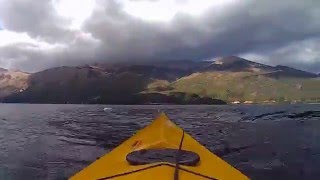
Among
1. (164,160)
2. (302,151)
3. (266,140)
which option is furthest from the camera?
(266,140)

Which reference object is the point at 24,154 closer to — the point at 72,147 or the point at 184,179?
the point at 72,147

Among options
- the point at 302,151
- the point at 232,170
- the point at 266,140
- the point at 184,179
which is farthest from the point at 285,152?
the point at 184,179

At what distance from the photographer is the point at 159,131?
37.8 feet

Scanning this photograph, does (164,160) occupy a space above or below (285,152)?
above

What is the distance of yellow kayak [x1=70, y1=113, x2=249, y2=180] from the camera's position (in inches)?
277

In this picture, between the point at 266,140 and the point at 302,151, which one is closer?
the point at 302,151

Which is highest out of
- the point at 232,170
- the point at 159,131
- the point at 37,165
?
the point at 159,131

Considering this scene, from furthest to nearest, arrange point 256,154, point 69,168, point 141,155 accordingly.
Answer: point 256,154 → point 69,168 → point 141,155

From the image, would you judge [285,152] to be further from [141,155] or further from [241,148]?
[141,155]

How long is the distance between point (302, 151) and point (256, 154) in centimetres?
546

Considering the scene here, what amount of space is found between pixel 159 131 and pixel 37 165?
56.0 ft

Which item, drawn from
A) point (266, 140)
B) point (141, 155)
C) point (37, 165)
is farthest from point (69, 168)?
point (266, 140)

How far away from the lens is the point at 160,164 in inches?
284

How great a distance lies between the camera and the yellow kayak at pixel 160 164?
7.05m
